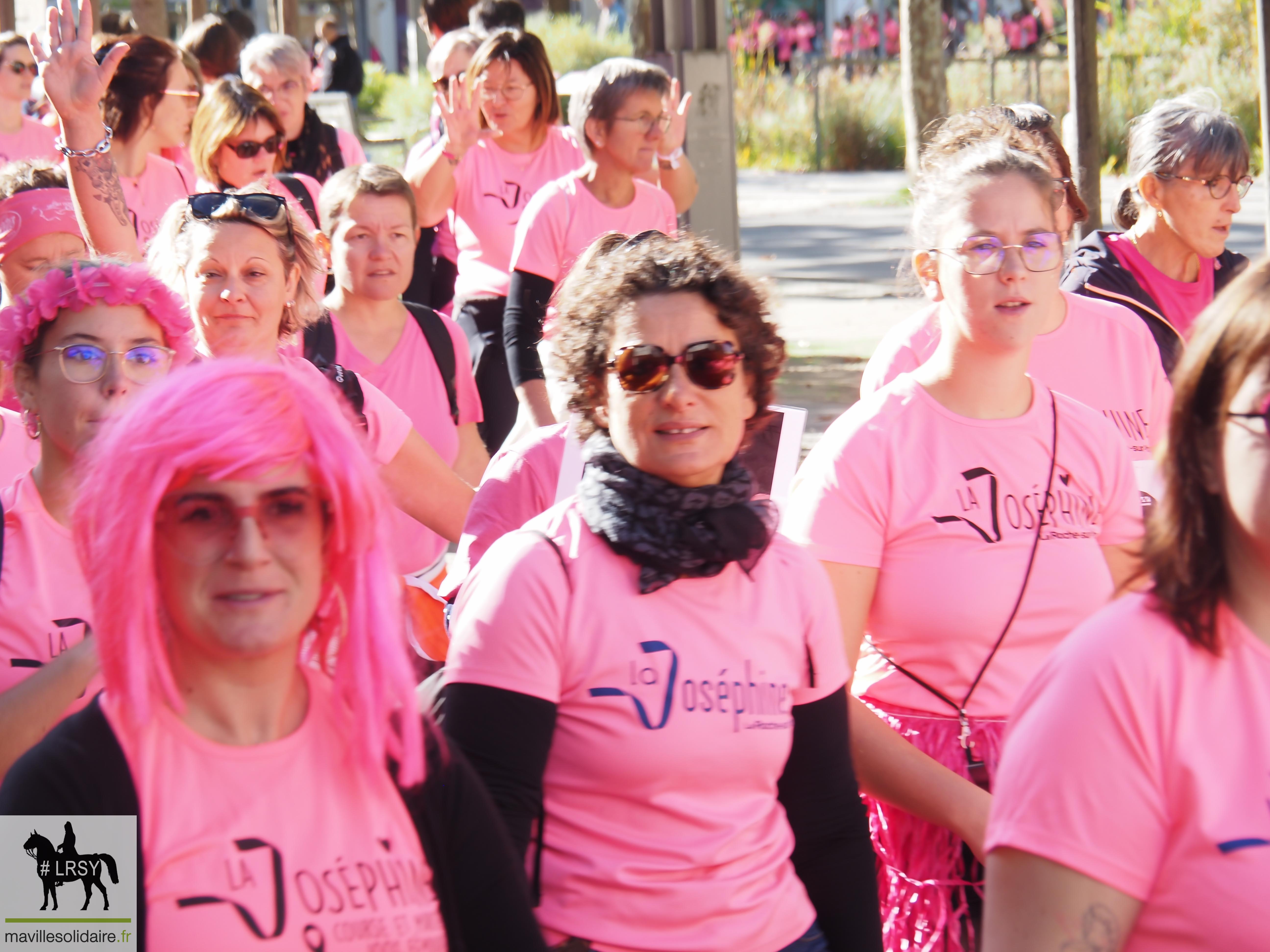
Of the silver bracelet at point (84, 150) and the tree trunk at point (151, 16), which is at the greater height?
the tree trunk at point (151, 16)

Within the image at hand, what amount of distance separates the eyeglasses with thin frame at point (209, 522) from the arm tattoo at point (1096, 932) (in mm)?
1112

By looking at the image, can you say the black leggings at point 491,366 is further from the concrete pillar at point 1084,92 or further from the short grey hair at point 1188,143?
the concrete pillar at point 1084,92

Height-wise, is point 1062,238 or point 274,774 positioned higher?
point 1062,238

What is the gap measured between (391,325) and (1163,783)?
3.58 meters

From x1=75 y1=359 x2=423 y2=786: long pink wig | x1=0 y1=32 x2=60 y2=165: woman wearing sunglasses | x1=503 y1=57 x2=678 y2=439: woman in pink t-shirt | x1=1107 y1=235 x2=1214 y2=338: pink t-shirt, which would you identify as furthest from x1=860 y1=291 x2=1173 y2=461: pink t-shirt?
x1=0 y1=32 x2=60 y2=165: woman wearing sunglasses

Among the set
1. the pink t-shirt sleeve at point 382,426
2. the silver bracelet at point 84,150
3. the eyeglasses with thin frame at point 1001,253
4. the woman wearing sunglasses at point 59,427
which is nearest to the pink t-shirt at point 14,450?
the woman wearing sunglasses at point 59,427

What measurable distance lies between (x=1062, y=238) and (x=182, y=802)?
2.51 m

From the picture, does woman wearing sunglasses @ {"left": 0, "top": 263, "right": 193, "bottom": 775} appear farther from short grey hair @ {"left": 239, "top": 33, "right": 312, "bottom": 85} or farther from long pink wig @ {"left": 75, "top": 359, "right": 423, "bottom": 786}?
short grey hair @ {"left": 239, "top": 33, "right": 312, "bottom": 85}

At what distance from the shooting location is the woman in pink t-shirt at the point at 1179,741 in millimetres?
1685

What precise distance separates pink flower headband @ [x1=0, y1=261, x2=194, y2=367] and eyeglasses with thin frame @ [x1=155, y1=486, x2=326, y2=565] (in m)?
1.19

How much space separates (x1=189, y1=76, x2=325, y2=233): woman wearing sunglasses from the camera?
592cm

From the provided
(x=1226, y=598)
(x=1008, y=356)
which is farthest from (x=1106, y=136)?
(x=1226, y=598)

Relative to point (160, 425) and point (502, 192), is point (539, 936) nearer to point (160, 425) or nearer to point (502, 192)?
point (160, 425)

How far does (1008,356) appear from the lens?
312cm
